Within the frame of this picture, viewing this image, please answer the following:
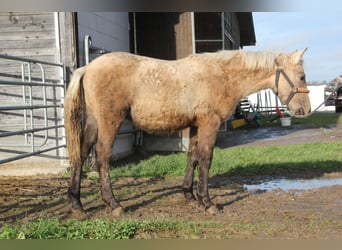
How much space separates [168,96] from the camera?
4.89 m

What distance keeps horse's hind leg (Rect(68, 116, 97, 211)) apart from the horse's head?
2497 millimetres

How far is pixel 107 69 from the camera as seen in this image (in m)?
4.70

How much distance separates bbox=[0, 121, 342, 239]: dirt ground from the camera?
155 inches

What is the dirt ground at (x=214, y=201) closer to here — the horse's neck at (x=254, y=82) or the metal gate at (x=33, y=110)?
the metal gate at (x=33, y=110)

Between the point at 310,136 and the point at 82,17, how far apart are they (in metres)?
8.26

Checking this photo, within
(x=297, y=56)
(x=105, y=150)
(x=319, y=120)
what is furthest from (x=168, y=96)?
(x=319, y=120)

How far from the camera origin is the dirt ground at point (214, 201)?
3938 mm

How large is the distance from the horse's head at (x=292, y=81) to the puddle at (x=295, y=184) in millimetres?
1449

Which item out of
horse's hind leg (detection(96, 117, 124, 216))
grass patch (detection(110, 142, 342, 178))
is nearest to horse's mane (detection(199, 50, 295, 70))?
horse's hind leg (detection(96, 117, 124, 216))

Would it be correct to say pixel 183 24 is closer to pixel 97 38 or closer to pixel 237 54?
pixel 97 38

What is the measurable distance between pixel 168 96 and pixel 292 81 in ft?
5.56

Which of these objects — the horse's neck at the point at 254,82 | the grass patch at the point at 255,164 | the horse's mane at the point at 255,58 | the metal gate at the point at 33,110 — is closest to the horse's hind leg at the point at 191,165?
the horse's neck at the point at 254,82

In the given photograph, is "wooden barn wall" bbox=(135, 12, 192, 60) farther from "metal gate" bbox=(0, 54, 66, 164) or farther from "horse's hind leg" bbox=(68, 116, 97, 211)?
"horse's hind leg" bbox=(68, 116, 97, 211)

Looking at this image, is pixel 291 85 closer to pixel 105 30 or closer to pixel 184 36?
pixel 105 30
